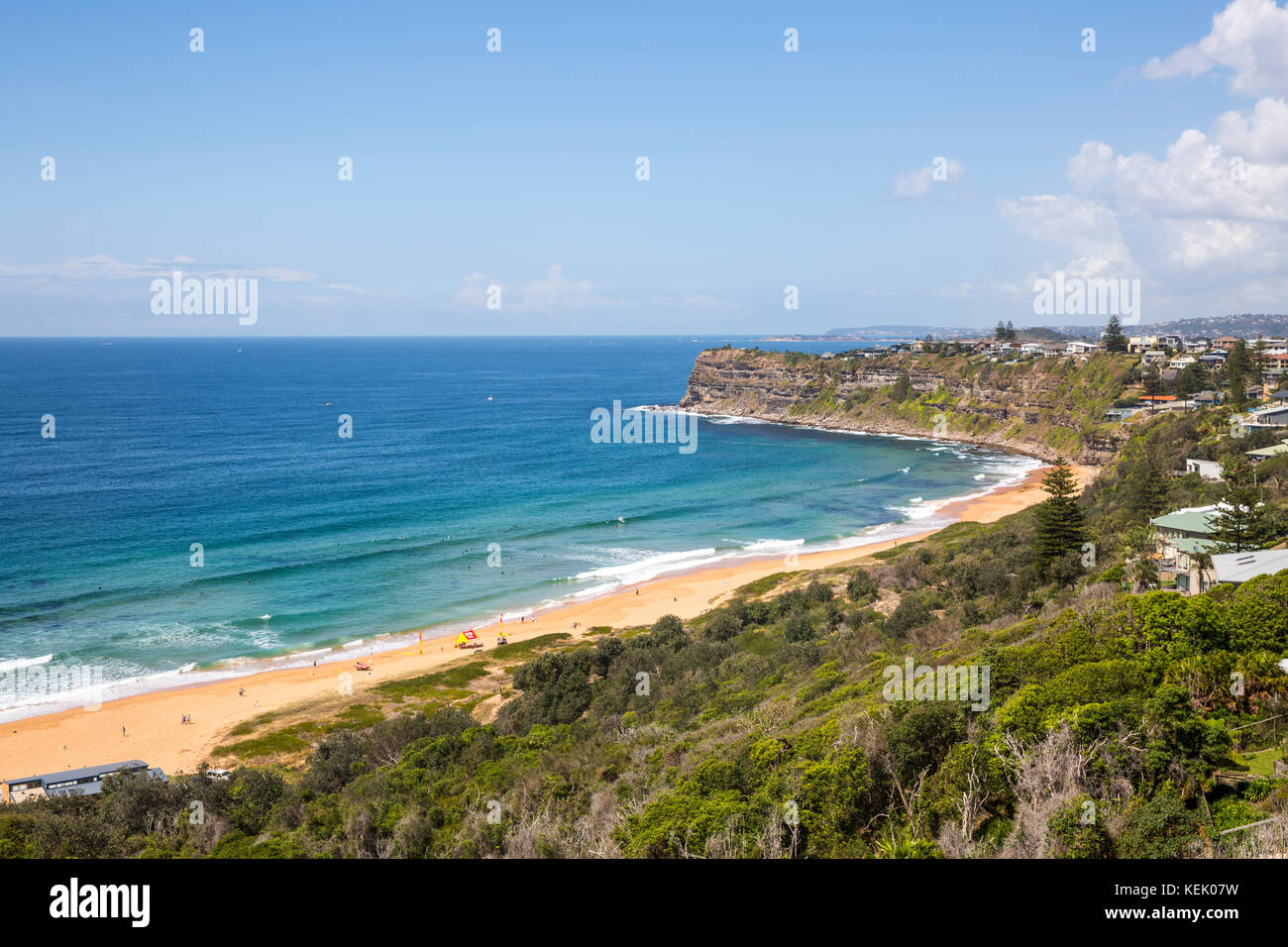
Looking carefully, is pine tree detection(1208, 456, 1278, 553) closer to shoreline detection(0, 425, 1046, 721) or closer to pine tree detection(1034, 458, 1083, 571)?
pine tree detection(1034, 458, 1083, 571)

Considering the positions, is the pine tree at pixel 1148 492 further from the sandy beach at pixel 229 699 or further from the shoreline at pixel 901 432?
the shoreline at pixel 901 432

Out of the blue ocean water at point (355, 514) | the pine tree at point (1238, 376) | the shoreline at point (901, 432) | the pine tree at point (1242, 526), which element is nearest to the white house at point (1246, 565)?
the pine tree at point (1242, 526)

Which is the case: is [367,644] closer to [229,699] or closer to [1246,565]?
[229,699]

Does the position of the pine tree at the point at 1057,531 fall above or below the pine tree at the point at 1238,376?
below

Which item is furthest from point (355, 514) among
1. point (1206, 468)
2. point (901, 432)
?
point (901, 432)

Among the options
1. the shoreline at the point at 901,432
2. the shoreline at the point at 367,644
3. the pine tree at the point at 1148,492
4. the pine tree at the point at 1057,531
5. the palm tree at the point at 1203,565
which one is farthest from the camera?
the shoreline at the point at 901,432

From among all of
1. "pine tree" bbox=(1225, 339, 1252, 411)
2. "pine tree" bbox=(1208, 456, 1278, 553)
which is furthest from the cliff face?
"pine tree" bbox=(1208, 456, 1278, 553)
